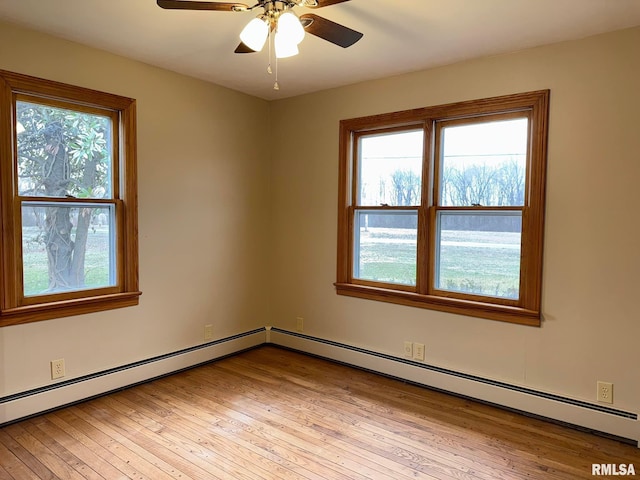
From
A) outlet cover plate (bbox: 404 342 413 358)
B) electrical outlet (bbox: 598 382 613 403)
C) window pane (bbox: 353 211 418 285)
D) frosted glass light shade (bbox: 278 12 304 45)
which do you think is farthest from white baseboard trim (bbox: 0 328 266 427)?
electrical outlet (bbox: 598 382 613 403)

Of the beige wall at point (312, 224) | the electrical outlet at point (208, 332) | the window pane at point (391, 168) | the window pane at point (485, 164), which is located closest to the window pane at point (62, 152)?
the beige wall at point (312, 224)

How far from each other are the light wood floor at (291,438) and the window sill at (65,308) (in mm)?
652

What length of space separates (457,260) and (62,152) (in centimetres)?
295

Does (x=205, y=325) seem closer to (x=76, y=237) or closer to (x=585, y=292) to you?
(x=76, y=237)

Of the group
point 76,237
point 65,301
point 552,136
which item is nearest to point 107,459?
point 65,301

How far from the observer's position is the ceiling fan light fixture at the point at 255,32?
204 centimetres

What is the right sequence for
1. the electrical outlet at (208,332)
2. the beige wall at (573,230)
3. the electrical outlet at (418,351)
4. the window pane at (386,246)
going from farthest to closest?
the electrical outlet at (208,332)
the window pane at (386,246)
the electrical outlet at (418,351)
the beige wall at (573,230)

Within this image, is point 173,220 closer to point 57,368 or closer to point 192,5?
point 57,368

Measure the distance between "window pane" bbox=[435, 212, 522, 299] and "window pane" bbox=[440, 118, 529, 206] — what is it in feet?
0.41

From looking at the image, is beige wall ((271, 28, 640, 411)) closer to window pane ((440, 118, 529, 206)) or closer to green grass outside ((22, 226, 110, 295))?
window pane ((440, 118, 529, 206))

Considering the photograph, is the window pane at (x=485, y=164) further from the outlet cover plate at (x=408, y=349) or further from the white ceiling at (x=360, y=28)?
the outlet cover plate at (x=408, y=349)

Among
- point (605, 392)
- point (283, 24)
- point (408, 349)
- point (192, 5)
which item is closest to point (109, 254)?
point (192, 5)

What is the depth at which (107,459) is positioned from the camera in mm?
2357

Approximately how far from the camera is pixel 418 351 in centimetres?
349
